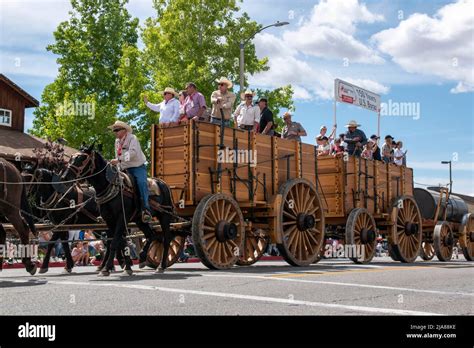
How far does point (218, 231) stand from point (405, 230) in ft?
26.5

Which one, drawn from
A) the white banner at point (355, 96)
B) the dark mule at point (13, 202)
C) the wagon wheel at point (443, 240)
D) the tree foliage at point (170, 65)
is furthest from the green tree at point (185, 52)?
the dark mule at point (13, 202)

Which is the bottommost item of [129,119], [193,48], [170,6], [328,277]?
[328,277]

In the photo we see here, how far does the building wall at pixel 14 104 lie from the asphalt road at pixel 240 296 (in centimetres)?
2333

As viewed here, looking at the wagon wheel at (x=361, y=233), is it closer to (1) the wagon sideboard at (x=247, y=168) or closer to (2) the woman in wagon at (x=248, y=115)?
(1) the wagon sideboard at (x=247, y=168)

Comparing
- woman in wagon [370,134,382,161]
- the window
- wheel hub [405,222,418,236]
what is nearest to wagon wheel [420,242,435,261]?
wheel hub [405,222,418,236]

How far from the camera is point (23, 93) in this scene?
32.5m

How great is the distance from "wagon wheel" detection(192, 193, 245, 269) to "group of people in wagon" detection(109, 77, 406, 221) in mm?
999

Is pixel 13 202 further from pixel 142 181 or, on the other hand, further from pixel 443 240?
pixel 443 240

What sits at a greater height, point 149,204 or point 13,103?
point 13,103

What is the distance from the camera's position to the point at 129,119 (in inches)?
1305

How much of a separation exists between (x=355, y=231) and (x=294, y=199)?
109 inches
